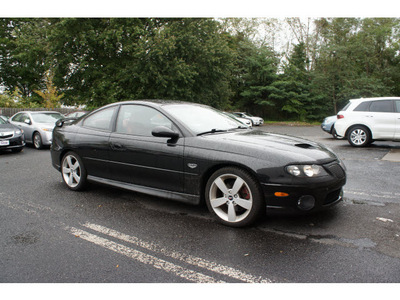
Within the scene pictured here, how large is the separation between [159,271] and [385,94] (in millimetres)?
35694

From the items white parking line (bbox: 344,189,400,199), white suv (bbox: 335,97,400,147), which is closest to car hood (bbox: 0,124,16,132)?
white parking line (bbox: 344,189,400,199)

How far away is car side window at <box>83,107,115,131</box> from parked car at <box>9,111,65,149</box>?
6915 mm

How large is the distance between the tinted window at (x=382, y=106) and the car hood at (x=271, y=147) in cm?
744

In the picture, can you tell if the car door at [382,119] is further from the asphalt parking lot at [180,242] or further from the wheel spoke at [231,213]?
the wheel spoke at [231,213]

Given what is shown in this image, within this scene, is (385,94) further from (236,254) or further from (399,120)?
(236,254)

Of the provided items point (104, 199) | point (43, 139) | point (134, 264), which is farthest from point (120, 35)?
point (134, 264)

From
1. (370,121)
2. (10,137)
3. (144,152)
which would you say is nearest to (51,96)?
(10,137)

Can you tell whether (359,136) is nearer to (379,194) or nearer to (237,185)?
(379,194)

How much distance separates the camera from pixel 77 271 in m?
2.71

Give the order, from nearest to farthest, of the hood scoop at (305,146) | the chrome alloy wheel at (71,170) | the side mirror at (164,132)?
→ the hood scoop at (305,146) → the side mirror at (164,132) → the chrome alloy wheel at (71,170)

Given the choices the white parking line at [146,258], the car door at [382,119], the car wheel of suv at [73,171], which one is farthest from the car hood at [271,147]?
the car door at [382,119]

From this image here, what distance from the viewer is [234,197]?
3586 mm

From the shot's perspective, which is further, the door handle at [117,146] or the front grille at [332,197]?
the door handle at [117,146]

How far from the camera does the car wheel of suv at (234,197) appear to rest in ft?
11.4
